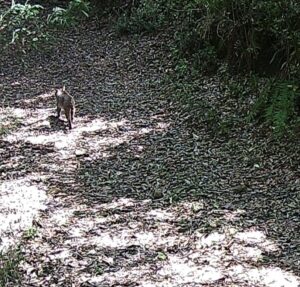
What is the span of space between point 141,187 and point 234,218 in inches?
42.9

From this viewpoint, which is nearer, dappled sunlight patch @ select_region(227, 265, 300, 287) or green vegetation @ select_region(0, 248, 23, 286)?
dappled sunlight patch @ select_region(227, 265, 300, 287)

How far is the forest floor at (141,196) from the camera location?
13.3 ft

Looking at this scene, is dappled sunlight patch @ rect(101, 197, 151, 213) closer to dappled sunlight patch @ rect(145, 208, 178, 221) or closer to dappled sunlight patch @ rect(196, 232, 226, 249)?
dappled sunlight patch @ rect(145, 208, 178, 221)

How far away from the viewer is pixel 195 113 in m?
7.00

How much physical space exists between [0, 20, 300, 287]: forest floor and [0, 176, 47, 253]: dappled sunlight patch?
1 centimetres

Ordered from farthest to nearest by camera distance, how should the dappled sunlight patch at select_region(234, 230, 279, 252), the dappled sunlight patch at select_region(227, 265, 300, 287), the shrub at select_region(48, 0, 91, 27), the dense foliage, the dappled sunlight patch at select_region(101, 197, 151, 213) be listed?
1. the shrub at select_region(48, 0, 91, 27)
2. the dense foliage
3. the dappled sunlight patch at select_region(101, 197, 151, 213)
4. the dappled sunlight patch at select_region(234, 230, 279, 252)
5. the dappled sunlight patch at select_region(227, 265, 300, 287)

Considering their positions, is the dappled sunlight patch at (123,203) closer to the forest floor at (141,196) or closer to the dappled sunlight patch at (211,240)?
the forest floor at (141,196)

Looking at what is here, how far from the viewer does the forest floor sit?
406cm

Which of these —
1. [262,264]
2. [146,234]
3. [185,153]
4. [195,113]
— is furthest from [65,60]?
[262,264]

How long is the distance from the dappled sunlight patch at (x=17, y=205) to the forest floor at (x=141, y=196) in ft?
0.04

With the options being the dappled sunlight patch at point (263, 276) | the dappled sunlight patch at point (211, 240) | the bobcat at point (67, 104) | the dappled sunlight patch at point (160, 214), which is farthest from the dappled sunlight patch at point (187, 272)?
the bobcat at point (67, 104)

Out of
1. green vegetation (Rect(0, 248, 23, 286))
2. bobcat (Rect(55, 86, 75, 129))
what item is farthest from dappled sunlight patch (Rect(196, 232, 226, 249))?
bobcat (Rect(55, 86, 75, 129))

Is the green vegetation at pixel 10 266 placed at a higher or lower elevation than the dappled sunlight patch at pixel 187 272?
lower

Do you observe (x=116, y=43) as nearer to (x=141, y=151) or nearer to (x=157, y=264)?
(x=141, y=151)
